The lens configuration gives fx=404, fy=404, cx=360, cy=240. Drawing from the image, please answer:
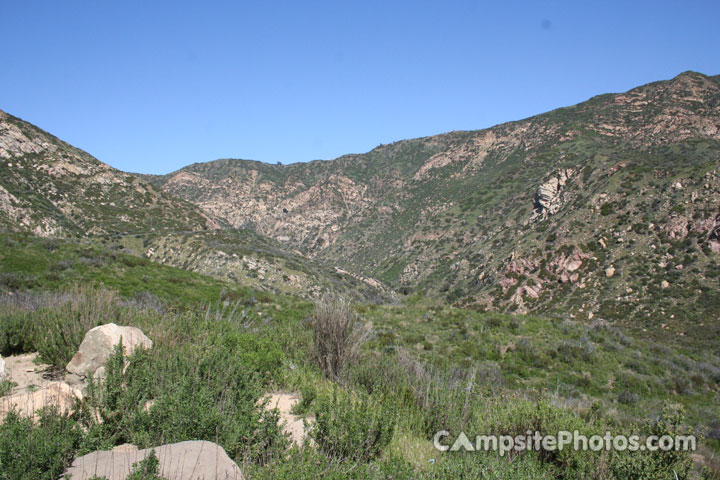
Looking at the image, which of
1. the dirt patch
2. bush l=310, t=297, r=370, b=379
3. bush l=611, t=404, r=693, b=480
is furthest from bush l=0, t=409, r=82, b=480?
bush l=611, t=404, r=693, b=480

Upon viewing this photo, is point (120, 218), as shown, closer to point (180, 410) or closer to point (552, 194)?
point (180, 410)

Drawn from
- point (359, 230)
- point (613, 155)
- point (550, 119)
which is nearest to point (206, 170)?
point (359, 230)

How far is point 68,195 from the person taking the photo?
39.6m

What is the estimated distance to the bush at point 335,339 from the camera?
23.6 feet

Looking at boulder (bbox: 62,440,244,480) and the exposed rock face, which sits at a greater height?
the exposed rock face

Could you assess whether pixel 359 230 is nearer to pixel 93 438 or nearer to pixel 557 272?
pixel 557 272

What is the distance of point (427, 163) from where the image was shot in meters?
93.9

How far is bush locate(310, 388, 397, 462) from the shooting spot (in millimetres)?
3822

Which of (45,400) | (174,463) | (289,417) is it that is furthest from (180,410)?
(289,417)

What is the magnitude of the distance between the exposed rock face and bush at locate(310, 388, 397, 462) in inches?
1814

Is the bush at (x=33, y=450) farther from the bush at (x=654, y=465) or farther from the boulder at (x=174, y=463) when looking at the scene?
the bush at (x=654, y=465)

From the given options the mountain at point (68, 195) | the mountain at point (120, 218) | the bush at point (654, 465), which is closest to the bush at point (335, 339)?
the bush at point (654, 465)

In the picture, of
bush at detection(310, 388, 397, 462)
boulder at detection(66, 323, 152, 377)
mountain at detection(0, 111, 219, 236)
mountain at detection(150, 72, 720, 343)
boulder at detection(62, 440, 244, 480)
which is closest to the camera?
boulder at detection(62, 440, 244, 480)

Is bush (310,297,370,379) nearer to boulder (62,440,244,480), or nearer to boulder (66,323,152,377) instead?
boulder (66,323,152,377)
